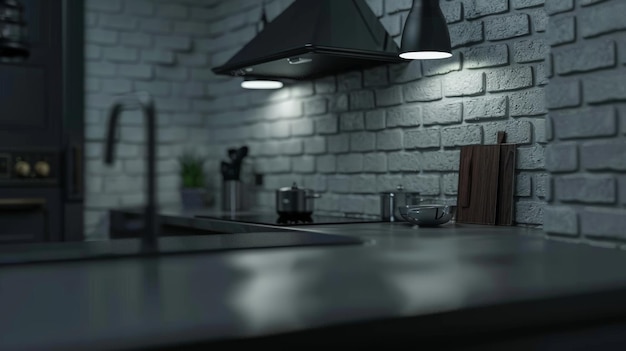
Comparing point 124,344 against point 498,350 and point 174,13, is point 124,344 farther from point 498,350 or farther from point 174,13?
point 174,13

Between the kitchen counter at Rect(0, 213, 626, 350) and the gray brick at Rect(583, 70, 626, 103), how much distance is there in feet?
1.25

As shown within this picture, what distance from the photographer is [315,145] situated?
3707 mm

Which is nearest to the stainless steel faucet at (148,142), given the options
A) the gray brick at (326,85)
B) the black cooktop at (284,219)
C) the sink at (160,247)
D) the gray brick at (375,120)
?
the sink at (160,247)

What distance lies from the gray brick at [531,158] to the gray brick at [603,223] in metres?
0.62

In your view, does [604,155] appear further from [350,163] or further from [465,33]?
[350,163]

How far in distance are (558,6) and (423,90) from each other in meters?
1.02

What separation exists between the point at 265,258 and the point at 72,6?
3.02 metres

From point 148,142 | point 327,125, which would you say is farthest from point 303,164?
point 148,142

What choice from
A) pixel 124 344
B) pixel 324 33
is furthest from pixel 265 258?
pixel 324 33

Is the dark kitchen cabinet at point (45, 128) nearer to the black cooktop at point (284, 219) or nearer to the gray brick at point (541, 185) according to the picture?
the black cooktop at point (284, 219)

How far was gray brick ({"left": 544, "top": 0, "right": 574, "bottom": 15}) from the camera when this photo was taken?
1.98m

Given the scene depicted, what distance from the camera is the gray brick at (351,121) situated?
3395 mm

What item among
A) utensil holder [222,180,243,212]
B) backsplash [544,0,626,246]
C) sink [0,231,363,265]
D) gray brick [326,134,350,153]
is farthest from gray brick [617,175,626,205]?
utensil holder [222,180,243,212]

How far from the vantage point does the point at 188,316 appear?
1.02m
